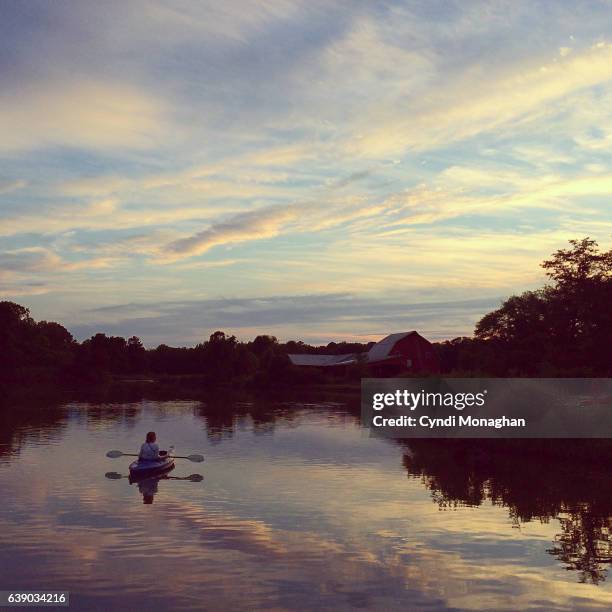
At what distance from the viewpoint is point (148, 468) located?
32812mm

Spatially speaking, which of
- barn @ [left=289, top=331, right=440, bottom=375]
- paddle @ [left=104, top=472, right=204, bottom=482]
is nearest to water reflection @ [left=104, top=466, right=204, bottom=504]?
paddle @ [left=104, top=472, right=204, bottom=482]

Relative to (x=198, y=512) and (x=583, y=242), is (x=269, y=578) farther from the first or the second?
(x=583, y=242)

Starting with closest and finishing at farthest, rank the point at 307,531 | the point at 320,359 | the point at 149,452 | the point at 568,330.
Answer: the point at 307,531, the point at 149,452, the point at 568,330, the point at 320,359

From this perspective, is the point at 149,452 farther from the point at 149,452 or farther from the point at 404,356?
the point at 404,356

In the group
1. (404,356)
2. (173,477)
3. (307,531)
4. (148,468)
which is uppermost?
(404,356)

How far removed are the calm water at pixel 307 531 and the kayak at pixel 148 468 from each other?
61 cm

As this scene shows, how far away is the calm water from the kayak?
0.61m

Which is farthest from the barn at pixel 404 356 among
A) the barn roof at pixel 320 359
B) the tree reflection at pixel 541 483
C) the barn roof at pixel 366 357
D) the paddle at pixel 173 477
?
the paddle at pixel 173 477

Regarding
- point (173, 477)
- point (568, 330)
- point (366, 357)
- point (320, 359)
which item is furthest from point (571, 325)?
point (320, 359)

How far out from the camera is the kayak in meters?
32.3

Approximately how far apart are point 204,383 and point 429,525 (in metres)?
120

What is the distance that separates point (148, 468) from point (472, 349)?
259ft

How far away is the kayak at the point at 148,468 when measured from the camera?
106 feet

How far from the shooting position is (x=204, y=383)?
14238 centimetres
